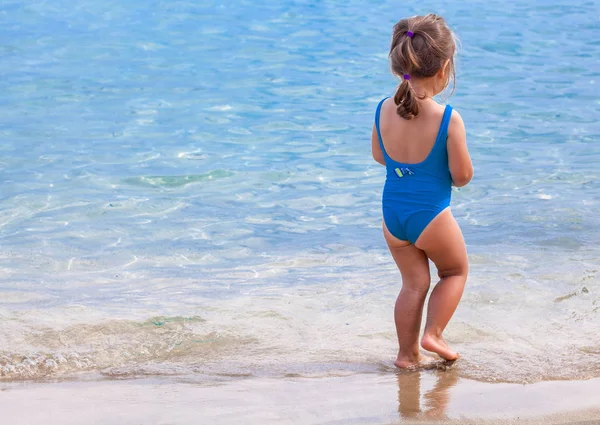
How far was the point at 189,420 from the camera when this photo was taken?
2.66 metres

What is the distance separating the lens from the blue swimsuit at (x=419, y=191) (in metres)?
3.22

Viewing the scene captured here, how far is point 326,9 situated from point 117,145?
853 cm

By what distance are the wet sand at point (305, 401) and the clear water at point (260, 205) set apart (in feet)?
0.54

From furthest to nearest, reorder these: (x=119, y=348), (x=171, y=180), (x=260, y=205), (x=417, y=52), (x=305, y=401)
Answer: (x=171, y=180), (x=260, y=205), (x=119, y=348), (x=417, y=52), (x=305, y=401)

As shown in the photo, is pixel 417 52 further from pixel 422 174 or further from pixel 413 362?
pixel 413 362

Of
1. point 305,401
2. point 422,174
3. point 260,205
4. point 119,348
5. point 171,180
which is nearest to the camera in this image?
point 305,401

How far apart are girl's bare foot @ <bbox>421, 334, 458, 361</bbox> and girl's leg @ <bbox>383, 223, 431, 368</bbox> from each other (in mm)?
121

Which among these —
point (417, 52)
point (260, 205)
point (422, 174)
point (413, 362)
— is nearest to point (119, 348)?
point (413, 362)

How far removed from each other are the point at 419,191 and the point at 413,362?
2.28 feet

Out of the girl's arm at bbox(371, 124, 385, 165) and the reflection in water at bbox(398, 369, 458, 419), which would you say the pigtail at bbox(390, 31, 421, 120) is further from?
the reflection in water at bbox(398, 369, 458, 419)

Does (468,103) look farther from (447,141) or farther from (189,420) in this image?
(189,420)

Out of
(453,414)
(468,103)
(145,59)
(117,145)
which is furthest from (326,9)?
(453,414)

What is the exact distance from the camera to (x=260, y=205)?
20.6 ft

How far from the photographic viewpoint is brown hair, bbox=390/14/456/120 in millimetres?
3086
